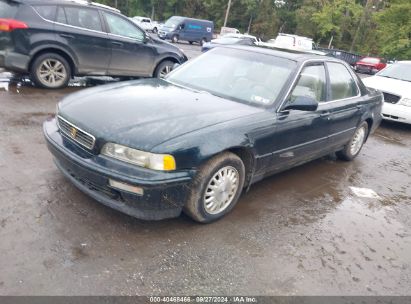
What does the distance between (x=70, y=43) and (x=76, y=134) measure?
185 inches

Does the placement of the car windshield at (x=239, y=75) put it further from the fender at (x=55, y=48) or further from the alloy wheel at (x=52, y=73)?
the alloy wheel at (x=52, y=73)

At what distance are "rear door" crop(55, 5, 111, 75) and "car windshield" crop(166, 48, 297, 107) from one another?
3.56 m

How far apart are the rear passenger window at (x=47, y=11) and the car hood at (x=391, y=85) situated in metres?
7.39

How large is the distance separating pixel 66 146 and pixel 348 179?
392 centimetres

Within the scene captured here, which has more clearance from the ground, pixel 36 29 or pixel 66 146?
pixel 36 29

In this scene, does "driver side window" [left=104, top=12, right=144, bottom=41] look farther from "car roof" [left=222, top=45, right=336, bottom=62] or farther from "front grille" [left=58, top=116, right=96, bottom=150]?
"front grille" [left=58, top=116, right=96, bottom=150]

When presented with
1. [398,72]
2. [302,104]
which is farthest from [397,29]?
[302,104]

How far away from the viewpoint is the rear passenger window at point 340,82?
4984 millimetres

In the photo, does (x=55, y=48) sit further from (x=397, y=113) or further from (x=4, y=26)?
(x=397, y=113)

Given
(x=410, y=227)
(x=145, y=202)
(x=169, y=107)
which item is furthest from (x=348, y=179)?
(x=145, y=202)

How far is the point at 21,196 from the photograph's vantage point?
3.50 meters

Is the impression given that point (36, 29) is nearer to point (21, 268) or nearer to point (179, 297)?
point (21, 268)

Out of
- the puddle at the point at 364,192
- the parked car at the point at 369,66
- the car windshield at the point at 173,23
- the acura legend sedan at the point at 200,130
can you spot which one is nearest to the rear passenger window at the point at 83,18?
the acura legend sedan at the point at 200,130

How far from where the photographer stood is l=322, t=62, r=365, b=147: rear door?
4.91 meters
